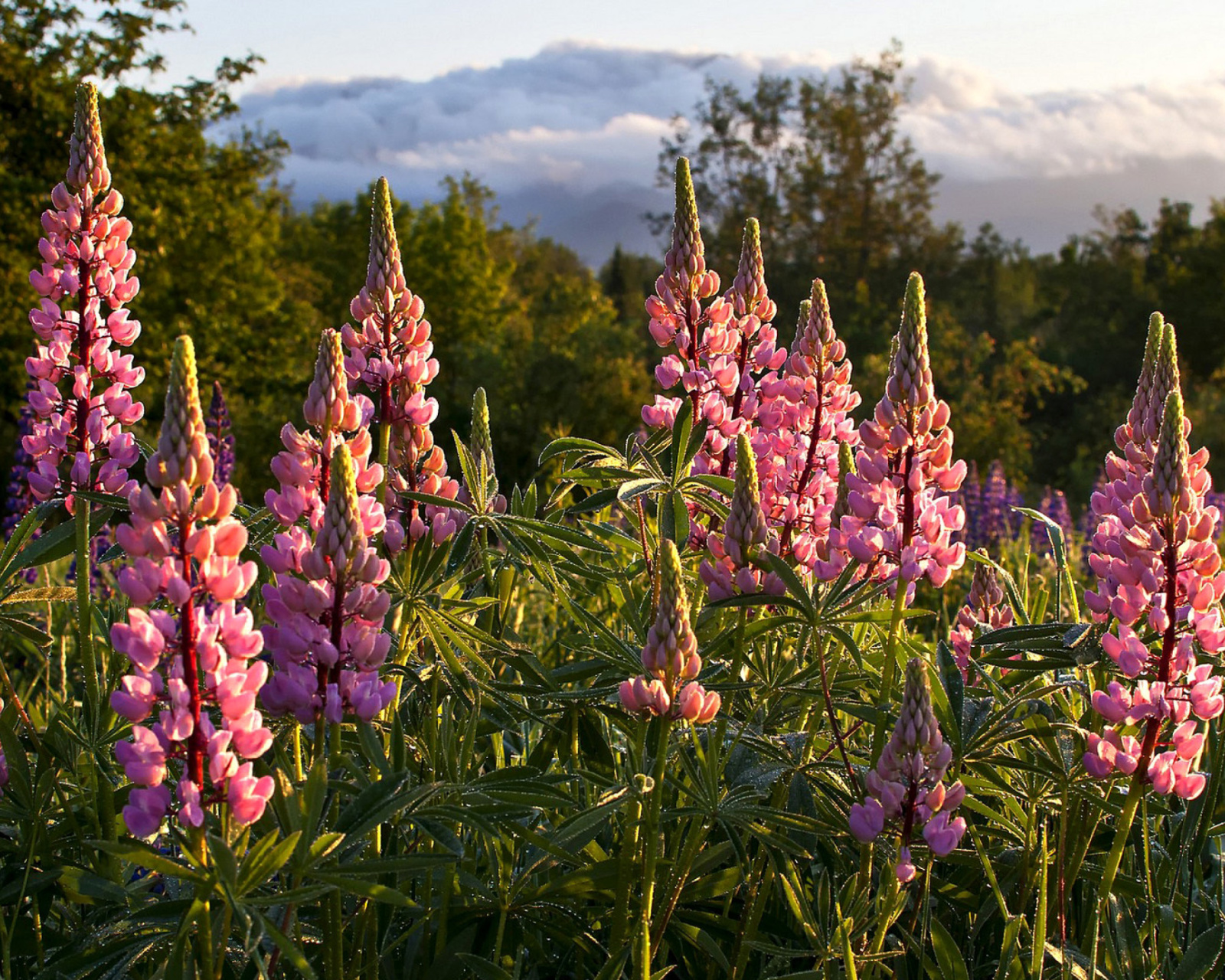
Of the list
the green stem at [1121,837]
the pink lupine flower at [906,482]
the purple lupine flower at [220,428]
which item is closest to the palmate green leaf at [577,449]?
the pink lupine flower at [906,482]

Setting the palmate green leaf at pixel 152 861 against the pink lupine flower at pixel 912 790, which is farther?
the pink lupine flower at pixel 912 790

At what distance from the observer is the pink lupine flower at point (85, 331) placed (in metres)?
2.43

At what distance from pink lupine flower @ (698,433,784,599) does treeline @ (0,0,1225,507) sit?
5.63 meters

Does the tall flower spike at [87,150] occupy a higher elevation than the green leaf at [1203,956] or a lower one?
higher

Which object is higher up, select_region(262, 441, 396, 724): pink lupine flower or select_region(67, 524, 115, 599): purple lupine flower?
select_region(262, 441, 396, 724): pink lupine flower

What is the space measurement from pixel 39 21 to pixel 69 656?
18.4m

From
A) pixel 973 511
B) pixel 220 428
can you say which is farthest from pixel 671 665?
pixel 973 511

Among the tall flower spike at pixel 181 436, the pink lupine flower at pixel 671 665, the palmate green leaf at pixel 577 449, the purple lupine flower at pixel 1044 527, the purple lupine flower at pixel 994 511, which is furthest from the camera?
the purple lupine flower at pixel 994 511

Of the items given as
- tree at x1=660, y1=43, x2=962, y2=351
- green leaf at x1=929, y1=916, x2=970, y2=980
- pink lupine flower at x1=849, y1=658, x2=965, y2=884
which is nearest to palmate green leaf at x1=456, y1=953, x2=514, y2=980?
pink lupine flower at x1=849, y1=658, x2=965, y2=884

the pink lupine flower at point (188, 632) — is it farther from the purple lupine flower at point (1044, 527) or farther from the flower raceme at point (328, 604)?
the purple lupine flower at point (1044, 527)

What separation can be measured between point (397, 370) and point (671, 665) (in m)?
0.96

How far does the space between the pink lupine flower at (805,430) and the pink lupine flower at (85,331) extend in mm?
1433

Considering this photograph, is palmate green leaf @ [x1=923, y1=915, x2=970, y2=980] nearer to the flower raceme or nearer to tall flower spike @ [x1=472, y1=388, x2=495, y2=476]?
the flower raceme

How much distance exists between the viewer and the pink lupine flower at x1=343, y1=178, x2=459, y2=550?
2.34 metres
